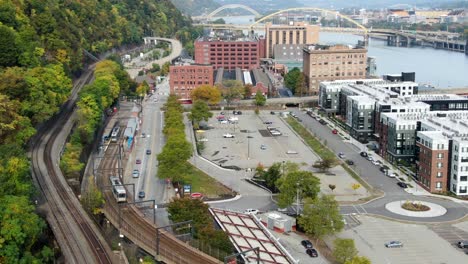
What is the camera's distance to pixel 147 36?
143ft

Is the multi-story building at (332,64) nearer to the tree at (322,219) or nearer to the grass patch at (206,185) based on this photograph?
the grass patch at (206,185)

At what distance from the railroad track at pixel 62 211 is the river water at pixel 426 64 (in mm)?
22303

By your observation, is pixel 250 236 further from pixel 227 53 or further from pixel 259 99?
pixel 227 53

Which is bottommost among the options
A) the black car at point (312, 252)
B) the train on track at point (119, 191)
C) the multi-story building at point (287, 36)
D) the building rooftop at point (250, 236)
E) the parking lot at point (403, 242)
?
the parking lot at point (403, 242)

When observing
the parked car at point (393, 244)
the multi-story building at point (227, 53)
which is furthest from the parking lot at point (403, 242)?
the multi-story building at point (227, 53)

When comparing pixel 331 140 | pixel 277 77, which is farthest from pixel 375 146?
pixel 277 77

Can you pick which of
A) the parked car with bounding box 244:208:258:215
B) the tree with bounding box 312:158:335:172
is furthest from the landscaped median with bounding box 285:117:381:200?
the parked car with bounding box 244:208:258:215

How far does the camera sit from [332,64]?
87.5 ft

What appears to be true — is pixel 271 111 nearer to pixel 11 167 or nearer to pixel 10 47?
pixel 10 47

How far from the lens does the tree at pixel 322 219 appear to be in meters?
10.5

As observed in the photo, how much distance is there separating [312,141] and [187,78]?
336 inches

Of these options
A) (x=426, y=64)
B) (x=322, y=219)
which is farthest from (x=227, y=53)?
(x=322, y=219)

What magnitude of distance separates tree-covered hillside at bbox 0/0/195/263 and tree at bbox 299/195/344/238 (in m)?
4.25

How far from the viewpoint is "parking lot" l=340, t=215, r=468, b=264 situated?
981 cm
